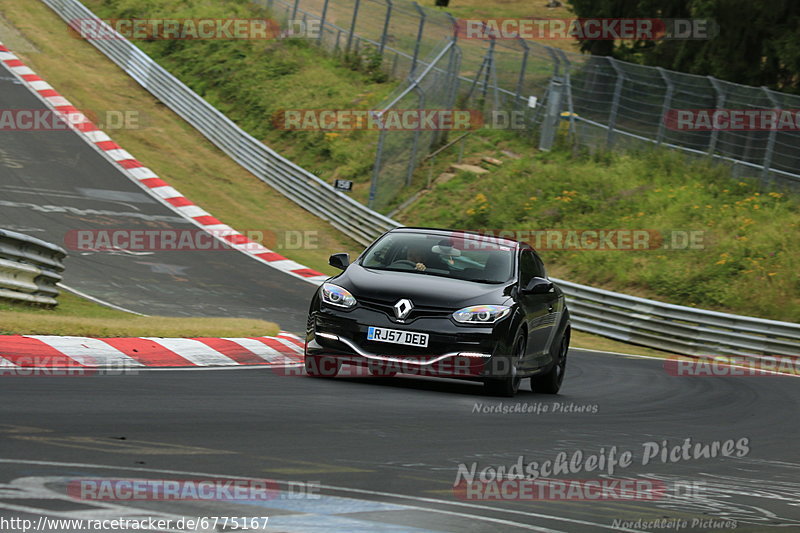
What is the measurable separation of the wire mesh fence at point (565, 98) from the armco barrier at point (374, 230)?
1764mm

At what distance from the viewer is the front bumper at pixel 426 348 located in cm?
970

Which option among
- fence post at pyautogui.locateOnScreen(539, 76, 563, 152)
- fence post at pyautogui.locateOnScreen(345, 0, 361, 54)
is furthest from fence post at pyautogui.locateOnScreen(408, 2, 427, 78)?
fence post at pyautogui.locateOnScreen(539, 76, 563, 152)

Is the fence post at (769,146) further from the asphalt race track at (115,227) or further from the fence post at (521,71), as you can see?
the asphalt race track at (115,227)

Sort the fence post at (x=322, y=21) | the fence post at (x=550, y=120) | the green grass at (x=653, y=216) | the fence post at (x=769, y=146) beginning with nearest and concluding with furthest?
1. the green grass at (x=653, y=216)
2. the fence post at (x=769, y=146)
3. the fence post at (x=550, y=120)
4. the fence post at (x=322, y=21)

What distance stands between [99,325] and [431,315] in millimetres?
3546

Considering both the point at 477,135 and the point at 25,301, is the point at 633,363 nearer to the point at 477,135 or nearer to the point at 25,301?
the point at 25,301

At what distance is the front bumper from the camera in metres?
9.70

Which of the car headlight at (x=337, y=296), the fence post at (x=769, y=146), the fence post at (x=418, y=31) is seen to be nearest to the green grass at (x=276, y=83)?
the fence post at (x=418, y=31)

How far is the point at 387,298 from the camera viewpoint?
9.85 metres

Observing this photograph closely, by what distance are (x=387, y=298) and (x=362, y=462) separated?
387 cm

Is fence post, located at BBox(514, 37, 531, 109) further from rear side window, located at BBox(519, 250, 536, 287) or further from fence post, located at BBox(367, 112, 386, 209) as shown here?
rear side window, located at BBox(519, 250, 536, 287)

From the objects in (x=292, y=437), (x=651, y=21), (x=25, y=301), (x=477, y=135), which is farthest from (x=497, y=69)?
(x=292, y=437)

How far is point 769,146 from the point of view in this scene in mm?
25781

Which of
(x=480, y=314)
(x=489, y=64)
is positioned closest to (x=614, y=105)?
(x=489, y=64)
